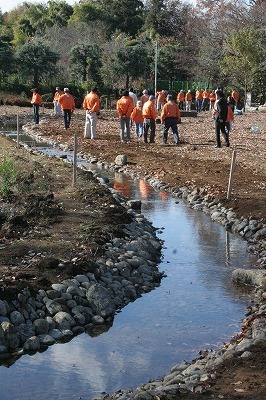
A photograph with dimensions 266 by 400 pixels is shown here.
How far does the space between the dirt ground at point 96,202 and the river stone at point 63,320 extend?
21.9 inches

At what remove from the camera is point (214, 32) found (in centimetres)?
6159

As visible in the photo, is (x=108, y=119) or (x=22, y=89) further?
(x=22, y=89)

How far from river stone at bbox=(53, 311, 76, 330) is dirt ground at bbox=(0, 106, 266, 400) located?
56cm

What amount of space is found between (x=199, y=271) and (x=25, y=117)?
33067 mm

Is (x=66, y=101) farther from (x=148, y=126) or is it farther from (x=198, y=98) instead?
(x=198, y=98)

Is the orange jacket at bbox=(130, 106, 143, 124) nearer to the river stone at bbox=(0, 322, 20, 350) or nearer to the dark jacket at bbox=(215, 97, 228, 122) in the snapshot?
the dark jacket at bbox=(215, 97, 228, 122)

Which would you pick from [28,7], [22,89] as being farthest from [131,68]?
[28,7]

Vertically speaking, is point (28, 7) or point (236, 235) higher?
point (28, 7)

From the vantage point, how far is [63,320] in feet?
31.0

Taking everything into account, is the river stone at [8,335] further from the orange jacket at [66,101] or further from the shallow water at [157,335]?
the orange jacket at [66,101]

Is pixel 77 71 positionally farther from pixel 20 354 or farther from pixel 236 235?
pixel 20 354

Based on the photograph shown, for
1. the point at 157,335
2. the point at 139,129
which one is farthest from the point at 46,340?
the point at 139,129

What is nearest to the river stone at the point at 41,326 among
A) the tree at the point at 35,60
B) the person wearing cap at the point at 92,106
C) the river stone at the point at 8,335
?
the river stone at the point at 8,335

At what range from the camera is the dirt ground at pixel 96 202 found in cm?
941
